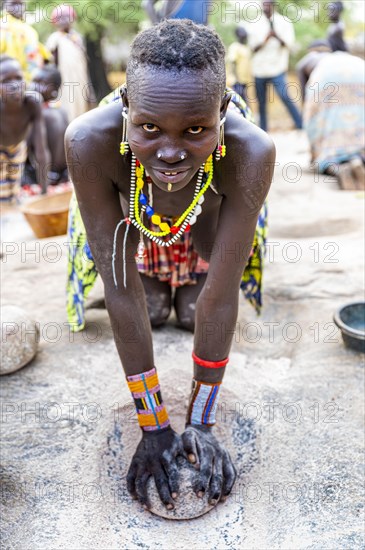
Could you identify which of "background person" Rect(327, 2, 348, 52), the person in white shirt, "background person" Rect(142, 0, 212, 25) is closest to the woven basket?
"background person" Rect(142, 0, 212, 25)

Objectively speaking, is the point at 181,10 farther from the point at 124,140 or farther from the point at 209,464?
the point at 209,464

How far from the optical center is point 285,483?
1.68 m

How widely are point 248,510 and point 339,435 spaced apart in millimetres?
386

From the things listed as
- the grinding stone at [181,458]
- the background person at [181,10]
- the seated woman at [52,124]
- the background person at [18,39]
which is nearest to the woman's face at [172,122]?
the grinding stone at [181,458]

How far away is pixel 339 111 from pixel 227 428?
388cm

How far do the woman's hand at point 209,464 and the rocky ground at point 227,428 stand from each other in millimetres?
71

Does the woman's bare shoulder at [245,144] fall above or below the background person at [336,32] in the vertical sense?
above

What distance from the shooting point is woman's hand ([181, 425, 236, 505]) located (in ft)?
5.26

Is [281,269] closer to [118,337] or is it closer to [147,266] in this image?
[147,266]

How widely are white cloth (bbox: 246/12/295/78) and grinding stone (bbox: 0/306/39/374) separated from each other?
5615mm

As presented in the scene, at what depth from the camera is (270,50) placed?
6855 mm

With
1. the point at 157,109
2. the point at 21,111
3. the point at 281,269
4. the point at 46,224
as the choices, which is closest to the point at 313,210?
the point at 281,269

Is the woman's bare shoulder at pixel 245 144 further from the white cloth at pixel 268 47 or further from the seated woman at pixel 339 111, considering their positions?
the white cloth at pixel 268 47

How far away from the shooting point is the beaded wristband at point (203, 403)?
166 centimetres
